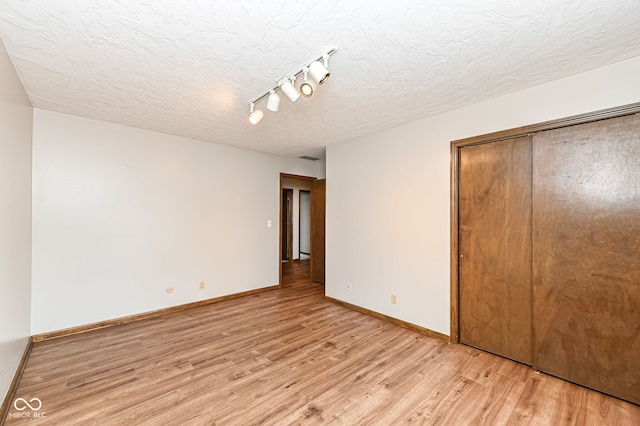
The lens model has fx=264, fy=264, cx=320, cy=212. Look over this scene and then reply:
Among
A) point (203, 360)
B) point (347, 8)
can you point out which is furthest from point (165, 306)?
point (347, 8)

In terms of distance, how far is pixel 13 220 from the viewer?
2.01 m

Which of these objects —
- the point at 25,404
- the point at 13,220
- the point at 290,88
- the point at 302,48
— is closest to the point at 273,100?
the point at 290,88

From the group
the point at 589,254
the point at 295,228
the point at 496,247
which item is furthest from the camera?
the point at 295,228

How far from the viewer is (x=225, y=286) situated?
4.12m

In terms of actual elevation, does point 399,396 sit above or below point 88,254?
below

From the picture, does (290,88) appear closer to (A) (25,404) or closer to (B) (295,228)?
(A) (25,404)

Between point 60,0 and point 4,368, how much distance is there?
232 cm

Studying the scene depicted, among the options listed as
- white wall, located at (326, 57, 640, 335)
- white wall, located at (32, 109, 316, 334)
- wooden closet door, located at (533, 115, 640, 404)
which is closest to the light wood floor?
wooden closet door, located at (533, 115, 640, 404)

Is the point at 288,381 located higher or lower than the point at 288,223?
lower

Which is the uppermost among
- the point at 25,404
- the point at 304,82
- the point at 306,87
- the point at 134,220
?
the point at 304,82

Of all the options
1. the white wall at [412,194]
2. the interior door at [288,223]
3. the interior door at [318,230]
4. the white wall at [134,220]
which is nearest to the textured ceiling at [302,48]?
the white wall at [412,194]

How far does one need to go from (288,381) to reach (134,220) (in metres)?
2.73

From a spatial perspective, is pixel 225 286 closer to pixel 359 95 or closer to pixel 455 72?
pixel 359 95

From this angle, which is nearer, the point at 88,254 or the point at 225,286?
the point at 88,254
